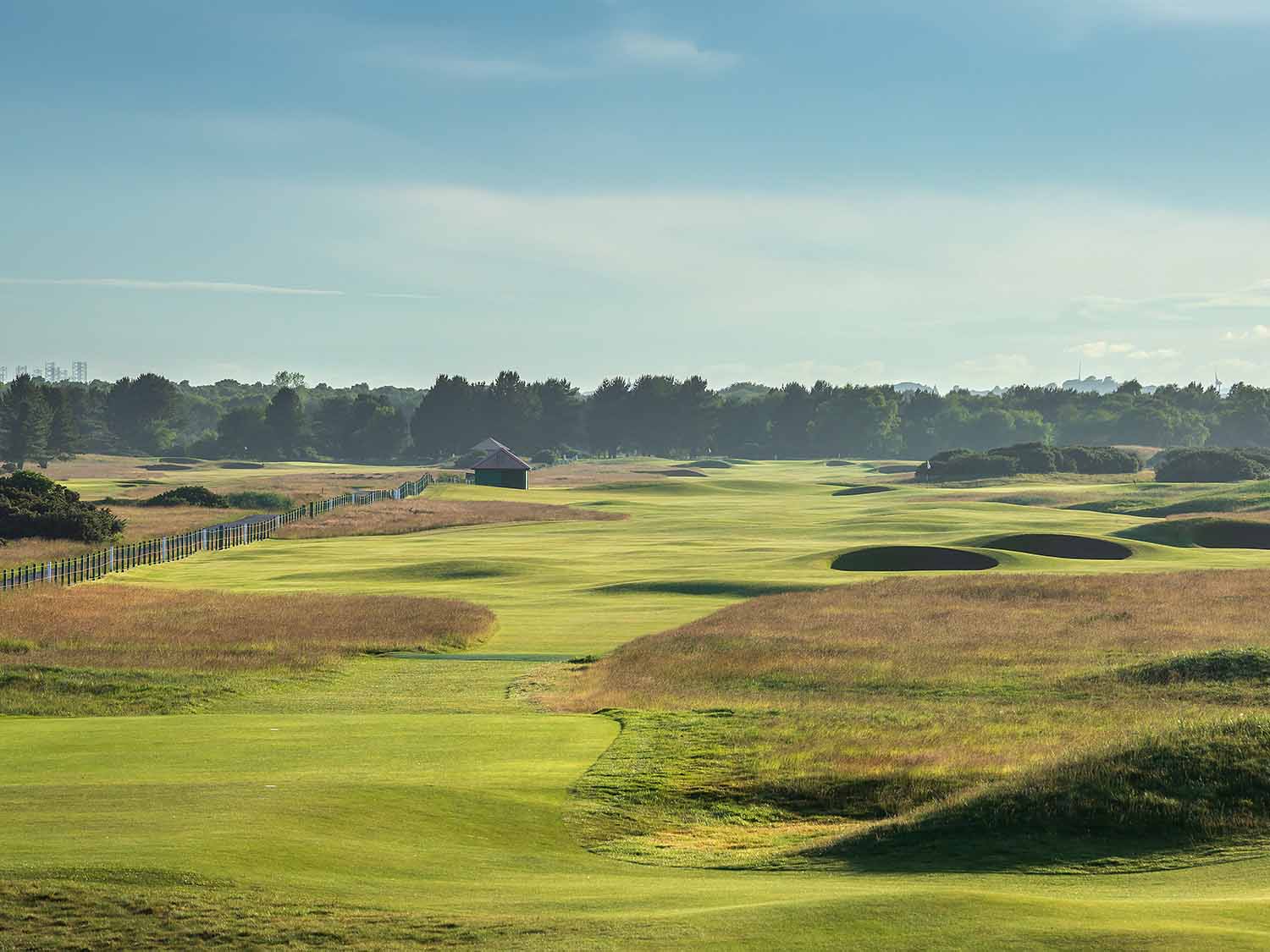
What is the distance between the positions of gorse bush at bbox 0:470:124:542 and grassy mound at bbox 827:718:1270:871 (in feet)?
216

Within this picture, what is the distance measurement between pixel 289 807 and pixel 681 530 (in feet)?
255

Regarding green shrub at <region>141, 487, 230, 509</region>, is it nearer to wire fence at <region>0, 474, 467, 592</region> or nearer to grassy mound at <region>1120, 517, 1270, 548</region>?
wire fence at <region>0, 474, 467, 592</region>

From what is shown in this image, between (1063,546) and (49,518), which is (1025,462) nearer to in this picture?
(1063,546)

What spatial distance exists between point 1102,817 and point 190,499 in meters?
102

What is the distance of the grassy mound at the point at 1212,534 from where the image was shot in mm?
79750

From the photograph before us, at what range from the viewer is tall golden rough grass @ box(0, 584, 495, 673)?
117 feet

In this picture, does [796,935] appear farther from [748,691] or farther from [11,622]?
[11,622]

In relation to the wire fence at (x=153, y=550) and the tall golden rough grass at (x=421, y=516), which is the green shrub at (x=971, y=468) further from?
the wire fence at (x=153, y=550)

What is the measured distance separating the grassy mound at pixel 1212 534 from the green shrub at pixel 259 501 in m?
65.0

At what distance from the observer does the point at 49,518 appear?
76.8 m

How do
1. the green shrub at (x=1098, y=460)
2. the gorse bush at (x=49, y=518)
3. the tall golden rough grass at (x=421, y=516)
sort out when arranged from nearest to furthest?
1. the gorse bush at (x=49, y=518)
2. the tall golden rough grass at (x=421, y=516)
3. the green shrub at (x=1098, y=460)

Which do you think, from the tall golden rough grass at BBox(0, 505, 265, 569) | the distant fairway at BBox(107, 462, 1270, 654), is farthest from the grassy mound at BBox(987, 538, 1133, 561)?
the tall golden rough grass at BBox(0, 505, 265, 569)

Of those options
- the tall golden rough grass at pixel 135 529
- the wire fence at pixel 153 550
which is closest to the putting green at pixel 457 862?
the wire fence at pixel 153 550

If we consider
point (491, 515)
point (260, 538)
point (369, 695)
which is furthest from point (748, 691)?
point (491, 515)
